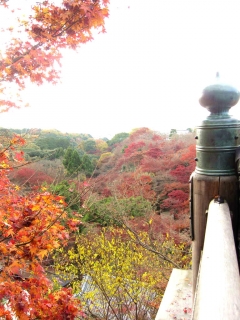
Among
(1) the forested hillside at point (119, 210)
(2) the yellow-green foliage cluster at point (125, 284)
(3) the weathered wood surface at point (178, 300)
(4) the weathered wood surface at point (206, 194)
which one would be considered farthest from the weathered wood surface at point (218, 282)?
(2) the yellow-green foliage cluster at point (125, 284)

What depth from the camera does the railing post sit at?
1.55 meters

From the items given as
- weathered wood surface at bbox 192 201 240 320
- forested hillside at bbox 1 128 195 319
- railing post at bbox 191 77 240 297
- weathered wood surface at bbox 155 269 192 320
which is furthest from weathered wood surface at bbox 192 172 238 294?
forested hillside at bbox 1 128 195 319

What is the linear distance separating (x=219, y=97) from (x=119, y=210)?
7156mm

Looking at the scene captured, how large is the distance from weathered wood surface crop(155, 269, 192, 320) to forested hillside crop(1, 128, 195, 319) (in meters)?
1.17

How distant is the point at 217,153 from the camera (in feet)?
5.22

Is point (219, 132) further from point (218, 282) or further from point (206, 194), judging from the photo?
point (218, 282)

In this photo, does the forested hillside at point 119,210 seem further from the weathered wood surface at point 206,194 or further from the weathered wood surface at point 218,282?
the weathered wood surface at point 218,282

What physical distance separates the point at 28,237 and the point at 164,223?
8.57 metres

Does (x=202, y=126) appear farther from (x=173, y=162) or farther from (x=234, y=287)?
(x=173, y=162)

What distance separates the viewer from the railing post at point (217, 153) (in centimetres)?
155

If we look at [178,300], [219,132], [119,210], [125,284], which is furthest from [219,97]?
[119,210]

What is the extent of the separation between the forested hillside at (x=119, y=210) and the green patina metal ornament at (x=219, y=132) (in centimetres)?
127

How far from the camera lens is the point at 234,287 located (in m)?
0.63

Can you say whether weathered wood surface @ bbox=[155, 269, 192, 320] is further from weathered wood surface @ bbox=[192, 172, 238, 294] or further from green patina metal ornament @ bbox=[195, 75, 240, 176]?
green patina metal ornament @ bbox=[195, 75, 240, 176]
